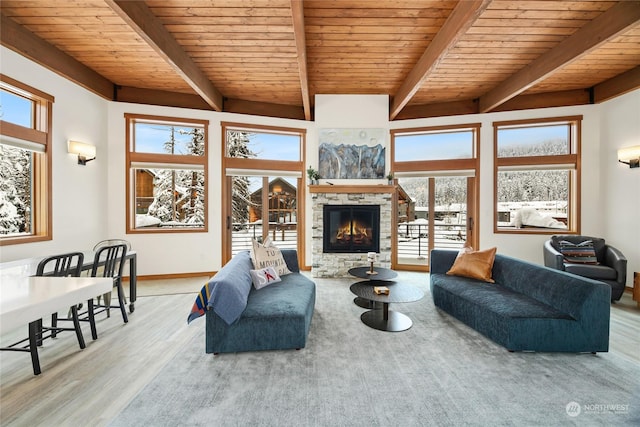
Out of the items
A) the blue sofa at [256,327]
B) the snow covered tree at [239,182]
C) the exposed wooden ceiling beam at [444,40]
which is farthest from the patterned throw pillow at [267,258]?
the exposed wooden ceiling beam at [444,40]

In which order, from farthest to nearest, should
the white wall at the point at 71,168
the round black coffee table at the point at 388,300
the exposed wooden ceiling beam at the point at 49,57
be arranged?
the white wall at the point at 71,168 → the exposed wooden ceiling beam at the point at 49,57 → the round black coffee table at the point at 388,300

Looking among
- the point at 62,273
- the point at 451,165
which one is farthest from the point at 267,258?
the point at 451,165

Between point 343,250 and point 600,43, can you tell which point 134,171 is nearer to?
point 343,250

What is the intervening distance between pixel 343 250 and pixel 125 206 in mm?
3865

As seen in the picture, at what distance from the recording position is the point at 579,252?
13.3ft

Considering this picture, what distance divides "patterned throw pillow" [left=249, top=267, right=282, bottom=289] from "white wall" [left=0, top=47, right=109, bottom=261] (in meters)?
2.79

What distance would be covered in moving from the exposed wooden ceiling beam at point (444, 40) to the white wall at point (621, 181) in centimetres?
→ 337

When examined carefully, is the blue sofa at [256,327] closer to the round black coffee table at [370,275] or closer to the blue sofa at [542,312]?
the round black coffee table at [370,275]

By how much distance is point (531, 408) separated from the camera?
5.70 ft

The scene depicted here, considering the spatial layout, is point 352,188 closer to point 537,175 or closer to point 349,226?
point 349,226

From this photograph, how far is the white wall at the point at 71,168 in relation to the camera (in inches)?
130

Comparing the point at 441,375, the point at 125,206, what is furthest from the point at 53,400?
the point at 125,206

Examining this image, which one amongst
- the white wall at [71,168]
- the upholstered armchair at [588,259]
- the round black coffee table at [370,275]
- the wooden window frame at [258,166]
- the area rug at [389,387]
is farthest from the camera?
the wooden window frame at [258,166]

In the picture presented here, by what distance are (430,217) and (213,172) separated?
4232 millimetres
